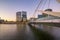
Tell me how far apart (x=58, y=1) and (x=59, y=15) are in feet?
7.05

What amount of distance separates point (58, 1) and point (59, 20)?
2.34 metres

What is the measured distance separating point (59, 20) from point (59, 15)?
49 cm

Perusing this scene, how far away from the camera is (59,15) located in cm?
1416

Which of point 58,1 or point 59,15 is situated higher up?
point 58,1

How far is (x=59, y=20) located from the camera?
14.4 m

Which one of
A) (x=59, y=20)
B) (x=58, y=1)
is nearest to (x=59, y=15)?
(x=59, y=20)

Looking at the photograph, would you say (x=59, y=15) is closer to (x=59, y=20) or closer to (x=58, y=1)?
(x=59, y=20)

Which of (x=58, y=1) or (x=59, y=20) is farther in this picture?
(x=58, y=1)

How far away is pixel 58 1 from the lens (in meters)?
15.7

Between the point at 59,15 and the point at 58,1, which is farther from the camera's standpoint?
the point at 58,1

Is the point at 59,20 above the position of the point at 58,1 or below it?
below
